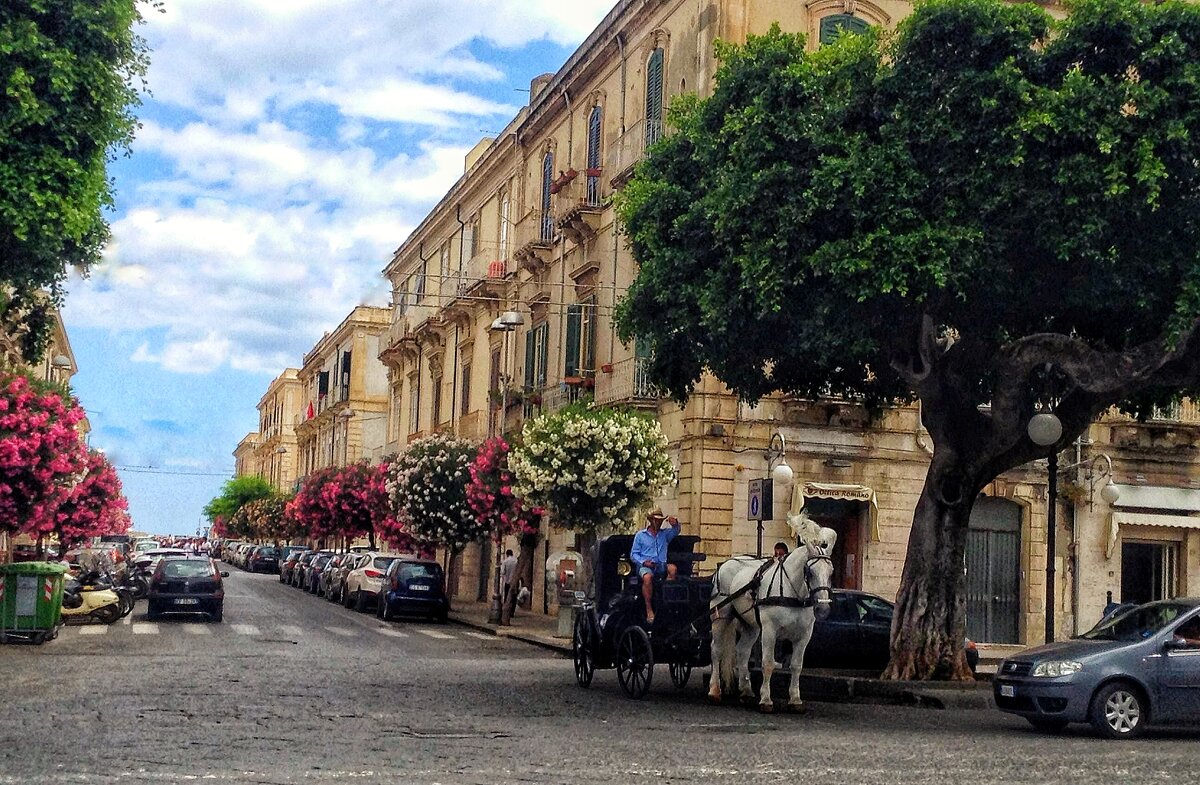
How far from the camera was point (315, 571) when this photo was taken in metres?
55.6

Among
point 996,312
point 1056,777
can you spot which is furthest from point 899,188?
point 1056,777

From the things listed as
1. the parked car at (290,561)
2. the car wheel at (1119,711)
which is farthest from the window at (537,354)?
the car wheel at (1119,711)

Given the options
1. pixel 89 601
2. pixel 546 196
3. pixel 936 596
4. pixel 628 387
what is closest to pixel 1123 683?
pixel 936 596

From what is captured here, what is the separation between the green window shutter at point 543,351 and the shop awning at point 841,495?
11.6 m

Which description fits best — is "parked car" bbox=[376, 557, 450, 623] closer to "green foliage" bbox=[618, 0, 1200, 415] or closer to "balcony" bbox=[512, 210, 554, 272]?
"balcony" bbox=[512, 210, 554, 272]

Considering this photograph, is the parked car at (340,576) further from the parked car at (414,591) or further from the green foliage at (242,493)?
the green foliage at (242,493)

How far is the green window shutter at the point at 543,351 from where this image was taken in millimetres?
40938

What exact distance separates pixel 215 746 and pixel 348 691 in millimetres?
5425

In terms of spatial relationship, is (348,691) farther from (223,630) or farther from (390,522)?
(390,522)

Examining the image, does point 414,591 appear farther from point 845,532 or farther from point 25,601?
point 25,601

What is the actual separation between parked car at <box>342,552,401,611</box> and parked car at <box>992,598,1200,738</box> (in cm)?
2753

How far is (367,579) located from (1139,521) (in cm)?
1994

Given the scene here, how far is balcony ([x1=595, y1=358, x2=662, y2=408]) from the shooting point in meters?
32.4

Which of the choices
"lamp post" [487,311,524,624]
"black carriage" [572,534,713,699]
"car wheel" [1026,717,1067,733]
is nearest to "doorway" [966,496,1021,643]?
"lamp post" [487,311,524,624]
